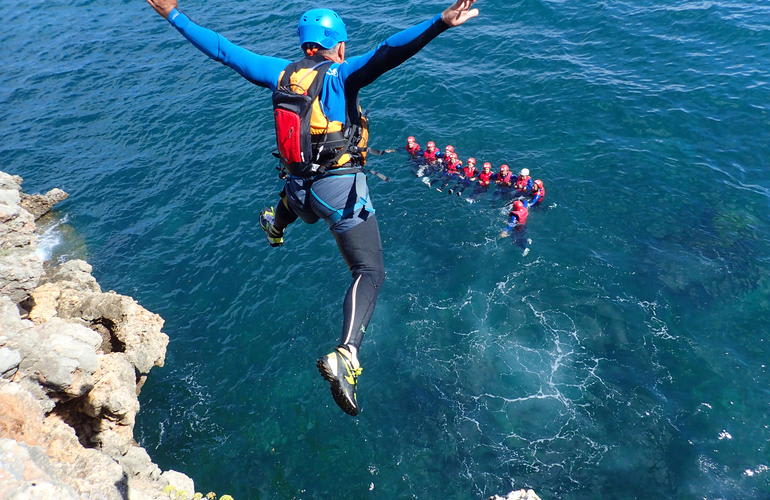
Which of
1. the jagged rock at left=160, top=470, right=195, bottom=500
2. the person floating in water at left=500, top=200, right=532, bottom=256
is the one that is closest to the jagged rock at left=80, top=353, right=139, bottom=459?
the jagged rock at left=160, top=470, right=195, bottom=500

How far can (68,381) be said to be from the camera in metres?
9.97

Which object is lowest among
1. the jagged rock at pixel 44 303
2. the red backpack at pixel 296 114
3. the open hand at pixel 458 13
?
the jagged rock at pixel 44 303

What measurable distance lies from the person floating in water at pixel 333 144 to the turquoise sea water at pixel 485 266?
9500mm

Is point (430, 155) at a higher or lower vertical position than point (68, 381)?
lower

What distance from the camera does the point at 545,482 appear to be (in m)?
12.8

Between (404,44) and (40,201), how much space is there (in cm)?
2771

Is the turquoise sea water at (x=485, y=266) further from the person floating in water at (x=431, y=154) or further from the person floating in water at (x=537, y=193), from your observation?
the person floating in water at (x=431, y=154)

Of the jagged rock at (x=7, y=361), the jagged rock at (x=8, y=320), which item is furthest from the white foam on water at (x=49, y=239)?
the jagged rock at (x=7, y=361)

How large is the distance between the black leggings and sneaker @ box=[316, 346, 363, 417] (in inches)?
9.0

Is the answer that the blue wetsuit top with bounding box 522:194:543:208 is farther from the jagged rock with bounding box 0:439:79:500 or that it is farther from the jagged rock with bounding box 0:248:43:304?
the jagged rock with bounding box 0:439:79:500

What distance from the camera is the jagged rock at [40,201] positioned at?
2477 centimetres

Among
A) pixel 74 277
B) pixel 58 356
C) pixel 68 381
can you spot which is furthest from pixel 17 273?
pixel 74 277

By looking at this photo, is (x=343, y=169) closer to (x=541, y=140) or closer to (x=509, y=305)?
(x=509, y=305)

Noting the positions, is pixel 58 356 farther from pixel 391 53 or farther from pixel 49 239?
pixel 49 239
